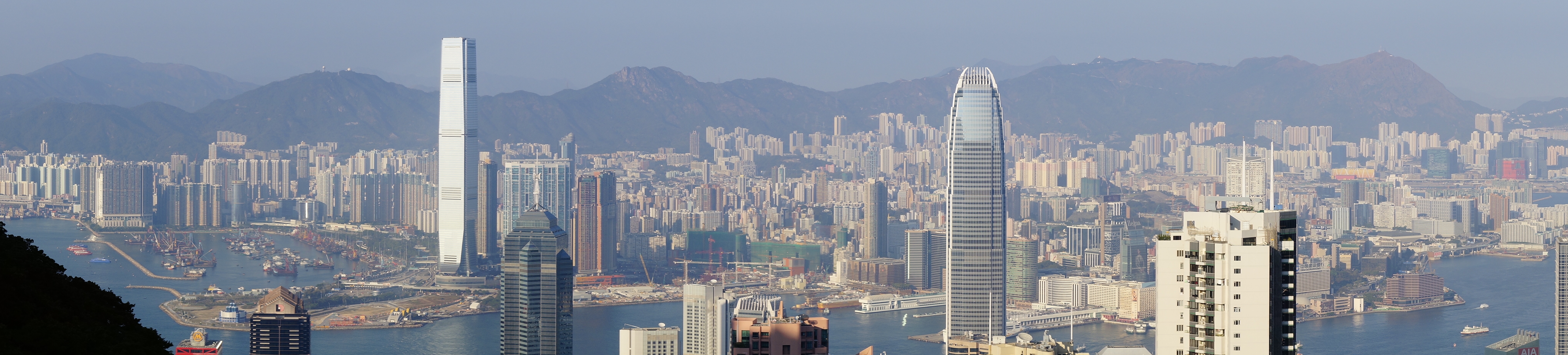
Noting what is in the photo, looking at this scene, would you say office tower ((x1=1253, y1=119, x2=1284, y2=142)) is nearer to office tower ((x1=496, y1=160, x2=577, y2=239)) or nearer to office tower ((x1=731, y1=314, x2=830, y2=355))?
office tower ((x1=496, y1=160, x2=577, y2=239))

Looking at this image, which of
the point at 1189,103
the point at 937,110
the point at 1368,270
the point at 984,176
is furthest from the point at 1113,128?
the point at 984,176

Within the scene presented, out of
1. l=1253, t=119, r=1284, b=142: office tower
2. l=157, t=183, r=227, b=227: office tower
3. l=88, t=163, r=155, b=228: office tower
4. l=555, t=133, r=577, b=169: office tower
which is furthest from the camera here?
l=1253, t=119, r=1284, b=142: office tower

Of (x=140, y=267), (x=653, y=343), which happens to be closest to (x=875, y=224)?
(x=140, y=267)

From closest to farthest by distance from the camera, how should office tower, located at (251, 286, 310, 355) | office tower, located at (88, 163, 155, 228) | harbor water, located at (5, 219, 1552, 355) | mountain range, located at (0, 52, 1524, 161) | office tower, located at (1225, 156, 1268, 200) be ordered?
office tower, located at (1225, 156, 1268, 200), office tower, located at (251, 286, 310, 355), harbor water, located at (5, 219, 1552, 355), office tower, located at (88, 163, 155, 228), mountain range, located at (0, 52, 1524, 161)

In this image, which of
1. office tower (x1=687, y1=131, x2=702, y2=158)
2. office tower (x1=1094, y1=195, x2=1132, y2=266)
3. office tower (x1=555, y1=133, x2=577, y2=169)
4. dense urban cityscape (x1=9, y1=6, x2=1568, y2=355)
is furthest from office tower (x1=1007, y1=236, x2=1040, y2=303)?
office tower (x1=687, y1=131, x2=702, y2=158)

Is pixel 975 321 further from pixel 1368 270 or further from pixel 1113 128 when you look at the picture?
pixel 1113 128

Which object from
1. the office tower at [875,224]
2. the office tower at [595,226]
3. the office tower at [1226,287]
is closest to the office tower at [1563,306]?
the office tower at [1226,287]

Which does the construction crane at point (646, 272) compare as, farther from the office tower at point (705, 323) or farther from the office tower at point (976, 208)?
the office tower at point (705, 323)
